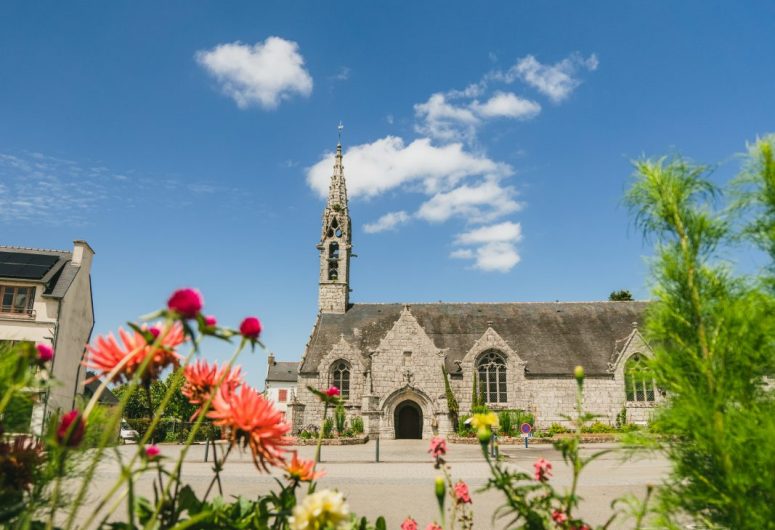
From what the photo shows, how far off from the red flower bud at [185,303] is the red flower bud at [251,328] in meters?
0.23

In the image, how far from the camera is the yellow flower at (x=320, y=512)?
64.2 inches

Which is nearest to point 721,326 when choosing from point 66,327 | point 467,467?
point 467,467

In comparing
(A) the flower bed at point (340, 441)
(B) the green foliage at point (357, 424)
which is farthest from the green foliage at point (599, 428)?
(B) the green foliage at point (357, 424)

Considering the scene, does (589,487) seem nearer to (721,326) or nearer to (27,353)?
(721,326)

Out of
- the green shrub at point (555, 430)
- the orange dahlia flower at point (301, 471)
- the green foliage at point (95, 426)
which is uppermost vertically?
the green foliage at point (95, 426)

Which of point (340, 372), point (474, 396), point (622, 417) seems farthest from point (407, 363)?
point (622, 417)

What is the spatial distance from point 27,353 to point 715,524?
2906 mm

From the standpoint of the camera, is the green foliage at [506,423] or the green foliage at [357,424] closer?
the green foliage at [506,423]

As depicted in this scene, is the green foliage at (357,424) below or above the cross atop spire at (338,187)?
below

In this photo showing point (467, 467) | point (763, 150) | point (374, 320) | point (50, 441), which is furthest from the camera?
point (374, 320)

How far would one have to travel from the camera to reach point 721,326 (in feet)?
8.28

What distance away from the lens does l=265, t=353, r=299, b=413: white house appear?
59919 mm

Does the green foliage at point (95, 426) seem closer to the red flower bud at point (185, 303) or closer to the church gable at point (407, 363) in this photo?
the red flower bud at point (185, 303)

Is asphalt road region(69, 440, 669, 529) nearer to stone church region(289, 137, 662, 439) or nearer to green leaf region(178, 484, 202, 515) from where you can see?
green leaf region(178, 484, 202, 515)
